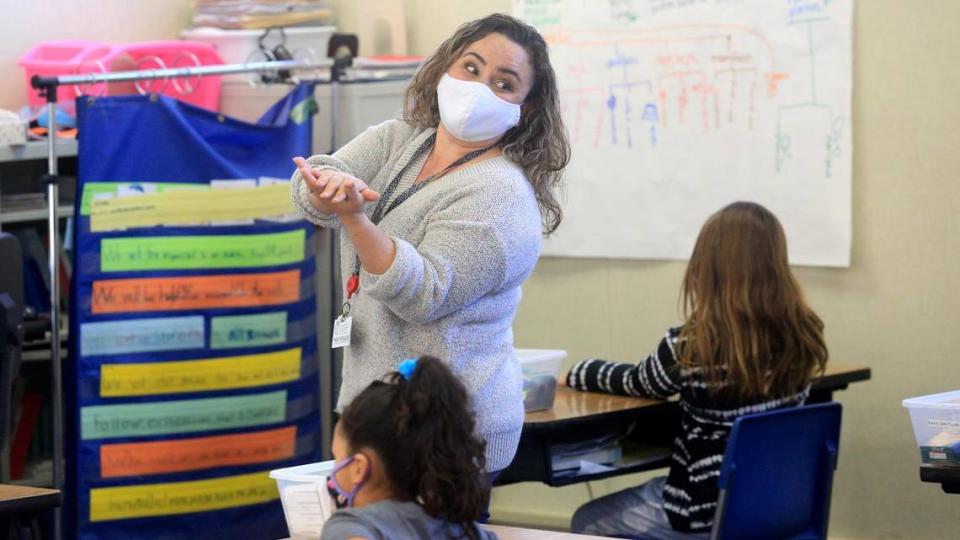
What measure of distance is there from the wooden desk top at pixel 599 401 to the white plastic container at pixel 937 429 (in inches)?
20.1

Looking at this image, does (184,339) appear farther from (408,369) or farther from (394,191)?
(408,369)

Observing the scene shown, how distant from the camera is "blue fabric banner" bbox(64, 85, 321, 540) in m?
3.69

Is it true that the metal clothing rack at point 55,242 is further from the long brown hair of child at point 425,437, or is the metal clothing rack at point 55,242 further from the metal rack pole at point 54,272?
the long brown hair of child at point 425,437

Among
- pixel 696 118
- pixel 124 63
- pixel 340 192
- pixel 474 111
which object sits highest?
pixel 124 63

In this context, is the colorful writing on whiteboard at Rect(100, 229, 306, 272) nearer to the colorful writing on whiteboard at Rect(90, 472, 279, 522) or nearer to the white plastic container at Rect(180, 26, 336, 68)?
the colorful writing on whiteboard at Rect(90, 472, 279, 522)

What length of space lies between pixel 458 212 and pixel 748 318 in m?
1.08

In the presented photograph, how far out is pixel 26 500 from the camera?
2.32 meters

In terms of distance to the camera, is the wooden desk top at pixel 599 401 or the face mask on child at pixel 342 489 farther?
the wooden desk top at pixel 599 401

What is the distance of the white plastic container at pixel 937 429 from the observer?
9.05ft

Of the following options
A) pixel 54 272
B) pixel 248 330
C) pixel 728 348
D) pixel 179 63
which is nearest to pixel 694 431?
pixel 728 348

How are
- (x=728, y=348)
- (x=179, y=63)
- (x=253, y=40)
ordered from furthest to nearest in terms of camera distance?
(x=253, y=40), (x=179, y=63), (x=728, y=348)

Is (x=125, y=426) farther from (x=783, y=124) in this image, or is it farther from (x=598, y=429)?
(x=783, y=124)

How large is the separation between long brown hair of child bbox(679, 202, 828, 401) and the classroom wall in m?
0.89

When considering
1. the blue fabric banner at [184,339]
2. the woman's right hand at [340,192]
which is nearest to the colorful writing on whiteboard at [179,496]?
the blue fabric banner at [184,339]
